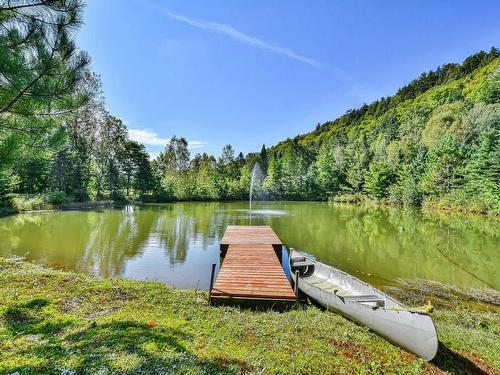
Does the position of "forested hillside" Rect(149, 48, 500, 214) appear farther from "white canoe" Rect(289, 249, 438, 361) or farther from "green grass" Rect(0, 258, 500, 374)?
"green grass" Rect(0, 258, 500, 374)

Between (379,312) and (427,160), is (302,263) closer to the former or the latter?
(379,312)

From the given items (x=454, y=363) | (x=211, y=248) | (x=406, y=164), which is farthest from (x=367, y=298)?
(x=406, y=164)

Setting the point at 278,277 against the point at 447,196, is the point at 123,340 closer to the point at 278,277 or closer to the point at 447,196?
the point at 278,277

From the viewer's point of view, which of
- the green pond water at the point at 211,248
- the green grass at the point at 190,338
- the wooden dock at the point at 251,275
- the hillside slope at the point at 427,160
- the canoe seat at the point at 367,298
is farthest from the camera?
the hillside slope at the point at 427,160

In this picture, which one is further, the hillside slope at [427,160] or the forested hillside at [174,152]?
the hillside slope at [427,160]

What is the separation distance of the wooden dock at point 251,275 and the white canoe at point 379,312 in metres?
0.77

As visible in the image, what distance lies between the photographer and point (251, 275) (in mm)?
7473

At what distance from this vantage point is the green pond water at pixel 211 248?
31.1 feet

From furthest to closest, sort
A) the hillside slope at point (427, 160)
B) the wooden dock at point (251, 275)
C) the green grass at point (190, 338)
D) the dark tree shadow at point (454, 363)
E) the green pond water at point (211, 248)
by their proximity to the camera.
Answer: the hillside slope at point (427, 160)
the green pond water at point (211, 248)
the wooden dock at point (251, 275)
the dark tree shadow at point (454, 363)
the green grass at point (190, 338)

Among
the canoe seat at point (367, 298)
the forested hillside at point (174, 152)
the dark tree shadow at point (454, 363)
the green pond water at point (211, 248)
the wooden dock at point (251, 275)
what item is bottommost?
the green pond water at point (211, 248)

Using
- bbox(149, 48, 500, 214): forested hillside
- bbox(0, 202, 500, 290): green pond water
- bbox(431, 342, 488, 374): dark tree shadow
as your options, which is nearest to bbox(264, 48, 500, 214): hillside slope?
bbox(149, 48, 500, 214): forested hillside

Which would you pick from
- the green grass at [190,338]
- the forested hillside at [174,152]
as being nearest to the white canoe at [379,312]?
the green grass at [190,338]

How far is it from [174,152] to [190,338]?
179ft

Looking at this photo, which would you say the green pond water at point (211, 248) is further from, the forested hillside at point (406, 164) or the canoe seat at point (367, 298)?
the forested hillside at point (406, 164)
